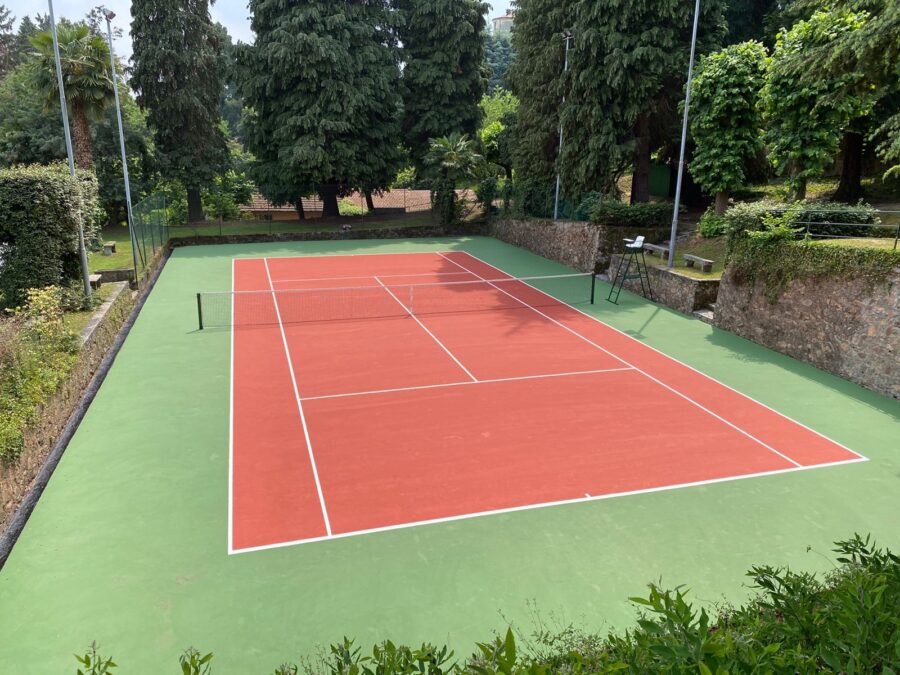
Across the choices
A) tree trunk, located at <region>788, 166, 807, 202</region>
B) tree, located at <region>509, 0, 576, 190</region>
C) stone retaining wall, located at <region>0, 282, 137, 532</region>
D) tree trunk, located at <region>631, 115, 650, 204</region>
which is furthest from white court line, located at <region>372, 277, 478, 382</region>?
tree trunk, located at <region>788, 166, 807, 202</region>

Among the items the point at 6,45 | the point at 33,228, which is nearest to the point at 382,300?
the point at 33,228

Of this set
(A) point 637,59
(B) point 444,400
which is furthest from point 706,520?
(A) point 637,59

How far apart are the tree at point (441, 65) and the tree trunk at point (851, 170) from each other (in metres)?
18.3

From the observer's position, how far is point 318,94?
32750mm

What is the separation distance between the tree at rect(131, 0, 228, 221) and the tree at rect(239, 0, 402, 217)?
255 centimetres

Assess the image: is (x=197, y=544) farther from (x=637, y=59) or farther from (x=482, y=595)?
(x=637, y=59)

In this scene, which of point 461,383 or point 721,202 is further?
point 721,202

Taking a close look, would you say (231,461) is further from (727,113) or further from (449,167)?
(449,167)

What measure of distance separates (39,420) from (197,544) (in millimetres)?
3657

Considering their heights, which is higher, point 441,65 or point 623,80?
point 441,65

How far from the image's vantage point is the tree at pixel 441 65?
113 ft

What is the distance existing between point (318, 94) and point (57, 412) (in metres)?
25.6

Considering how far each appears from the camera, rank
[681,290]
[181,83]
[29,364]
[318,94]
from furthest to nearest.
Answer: [181,83] < [318,94] < [681,290] < [29,364]

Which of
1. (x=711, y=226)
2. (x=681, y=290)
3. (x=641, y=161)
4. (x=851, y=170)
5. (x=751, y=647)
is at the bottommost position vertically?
(x=681, y=290)
